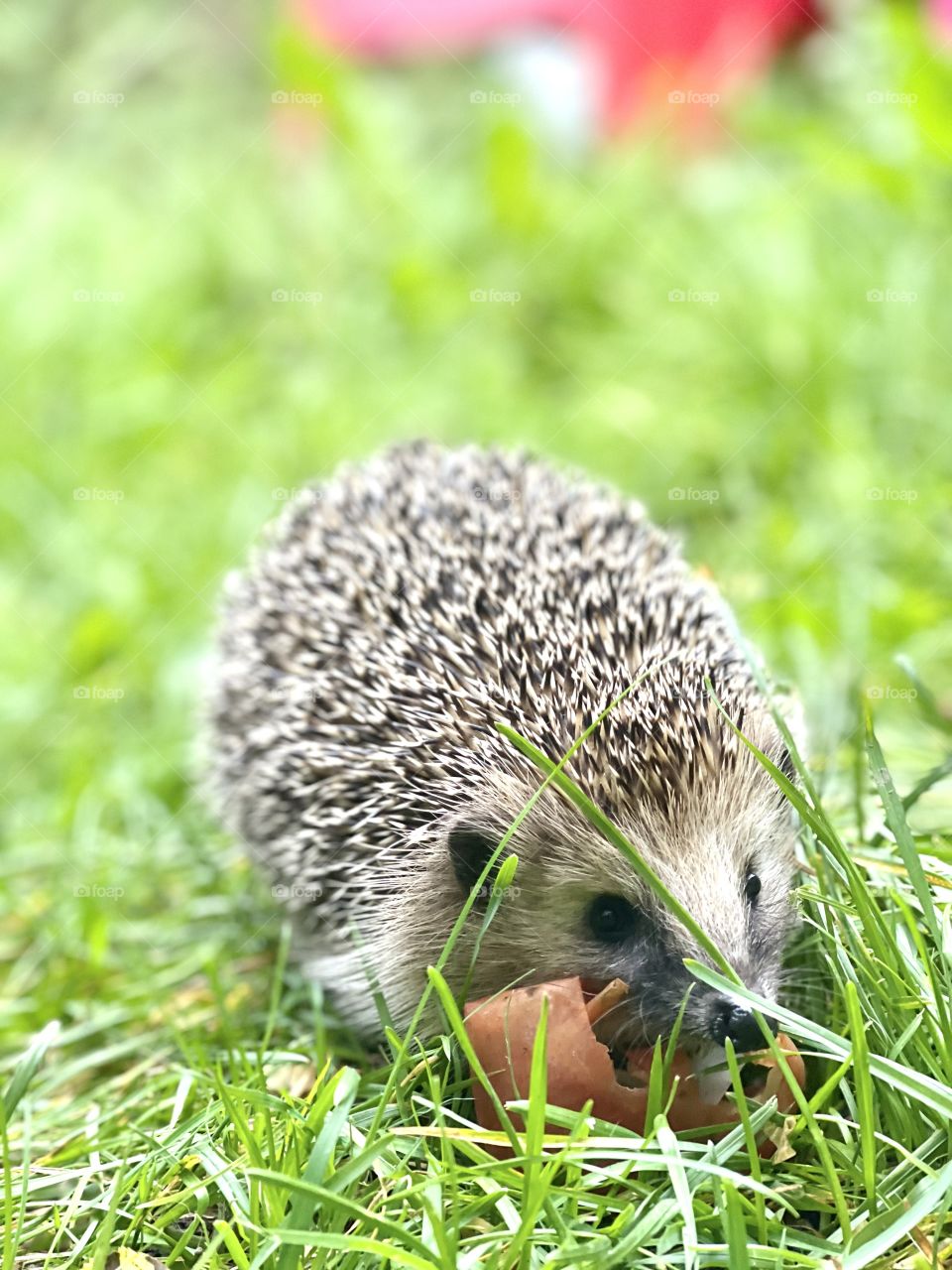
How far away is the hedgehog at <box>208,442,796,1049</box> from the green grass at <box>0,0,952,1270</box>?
0.24m

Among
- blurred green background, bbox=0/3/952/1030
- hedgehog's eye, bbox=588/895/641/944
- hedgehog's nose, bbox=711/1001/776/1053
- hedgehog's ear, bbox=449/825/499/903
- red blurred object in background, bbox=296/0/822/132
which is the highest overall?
red blurred object in background, bbox=296/0/822/132

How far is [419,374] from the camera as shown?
26.3ft

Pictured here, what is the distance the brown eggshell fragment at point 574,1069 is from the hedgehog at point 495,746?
14 centimetres

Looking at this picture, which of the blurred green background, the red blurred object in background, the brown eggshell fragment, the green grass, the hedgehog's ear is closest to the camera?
the green grass

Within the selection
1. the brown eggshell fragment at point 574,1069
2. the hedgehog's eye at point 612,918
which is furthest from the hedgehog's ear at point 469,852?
the brown eggshell fragment at point 574,1069

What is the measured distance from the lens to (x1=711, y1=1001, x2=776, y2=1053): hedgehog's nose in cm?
272

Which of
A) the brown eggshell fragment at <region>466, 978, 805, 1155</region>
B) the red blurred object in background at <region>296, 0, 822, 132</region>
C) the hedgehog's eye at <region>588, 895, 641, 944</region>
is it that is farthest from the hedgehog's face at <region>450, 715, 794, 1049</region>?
the red blurred object in background at <region>296, 0, 822, 132</region>

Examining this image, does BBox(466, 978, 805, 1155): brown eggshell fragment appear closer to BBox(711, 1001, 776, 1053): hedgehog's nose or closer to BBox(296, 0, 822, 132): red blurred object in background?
BBox(711, 1001, 776, 1053): hedgehog's nose

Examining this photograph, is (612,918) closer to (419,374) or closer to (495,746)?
(495,746)

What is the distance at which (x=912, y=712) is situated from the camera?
14.8 ft

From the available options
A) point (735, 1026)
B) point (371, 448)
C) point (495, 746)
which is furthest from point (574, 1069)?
point (371, 448)

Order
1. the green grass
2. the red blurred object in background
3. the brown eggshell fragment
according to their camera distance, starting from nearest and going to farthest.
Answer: the green grass, the brown eggshell fragment, the red blurred object in background

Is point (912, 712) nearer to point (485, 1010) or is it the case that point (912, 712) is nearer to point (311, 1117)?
point (485, 1010)

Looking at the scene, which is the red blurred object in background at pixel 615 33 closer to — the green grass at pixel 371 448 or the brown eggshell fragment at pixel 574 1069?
the green grass at pixel 371 448
